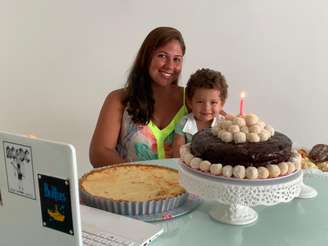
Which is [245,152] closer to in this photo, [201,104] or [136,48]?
[201,104]

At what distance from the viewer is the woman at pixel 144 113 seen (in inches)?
78.3

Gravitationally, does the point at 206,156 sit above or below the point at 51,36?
below

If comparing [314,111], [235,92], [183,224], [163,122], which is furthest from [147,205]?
[314,111]

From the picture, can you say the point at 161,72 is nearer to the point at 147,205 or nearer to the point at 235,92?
the point at 235,92

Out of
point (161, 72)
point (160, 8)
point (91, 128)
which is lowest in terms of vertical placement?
point (91, 128)

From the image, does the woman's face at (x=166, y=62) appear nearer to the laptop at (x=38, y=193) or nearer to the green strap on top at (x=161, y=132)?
the green strap on top at (x=161, y=132)

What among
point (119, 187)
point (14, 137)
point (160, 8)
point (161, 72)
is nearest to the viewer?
point (14, 137)

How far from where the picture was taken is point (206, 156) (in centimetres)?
113

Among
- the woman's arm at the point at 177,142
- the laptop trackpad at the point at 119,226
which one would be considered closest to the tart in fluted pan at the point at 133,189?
the laptop trackpad at the point at 119,226

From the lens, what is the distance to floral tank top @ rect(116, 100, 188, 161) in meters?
1.98

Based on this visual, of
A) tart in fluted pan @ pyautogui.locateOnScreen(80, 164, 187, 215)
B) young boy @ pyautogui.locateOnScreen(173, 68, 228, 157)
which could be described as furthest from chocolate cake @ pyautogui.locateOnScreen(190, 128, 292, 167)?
young boy @ pyautogui.locateOnScreen(173, 68, 228, 157)

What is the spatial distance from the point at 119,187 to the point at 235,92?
4.47 feet

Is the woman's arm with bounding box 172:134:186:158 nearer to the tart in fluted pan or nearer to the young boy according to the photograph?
the young boy

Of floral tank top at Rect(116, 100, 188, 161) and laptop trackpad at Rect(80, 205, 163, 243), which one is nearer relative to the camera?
laptop trackpad at Rect(80, 205, 163, 243)
